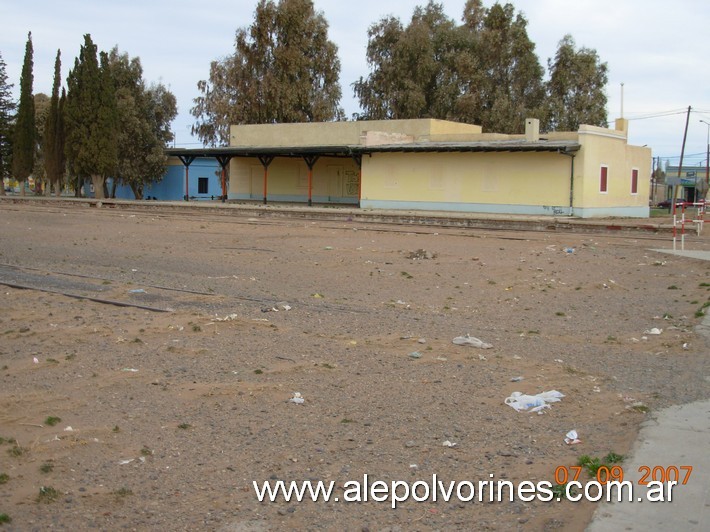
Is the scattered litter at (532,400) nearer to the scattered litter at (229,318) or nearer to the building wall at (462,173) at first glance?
the scattered litter at (229,318)

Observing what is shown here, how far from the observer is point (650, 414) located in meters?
6.52

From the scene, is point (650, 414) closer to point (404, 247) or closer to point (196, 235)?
point (404, 247)

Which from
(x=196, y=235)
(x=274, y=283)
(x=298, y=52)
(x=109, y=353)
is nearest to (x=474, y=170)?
(x=196, y=235)

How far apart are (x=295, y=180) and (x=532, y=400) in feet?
155

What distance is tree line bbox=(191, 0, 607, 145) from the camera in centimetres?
5912

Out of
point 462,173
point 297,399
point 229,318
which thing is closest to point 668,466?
point 297,399

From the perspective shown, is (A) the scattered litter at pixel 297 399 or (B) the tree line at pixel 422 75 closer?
(A) the scattered litter at pixel 297 399

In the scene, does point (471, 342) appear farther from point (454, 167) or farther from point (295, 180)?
point (295, 180)

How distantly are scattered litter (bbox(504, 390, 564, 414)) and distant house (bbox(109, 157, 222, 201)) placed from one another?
58.2 meters

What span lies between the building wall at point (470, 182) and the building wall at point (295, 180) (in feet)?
19.8

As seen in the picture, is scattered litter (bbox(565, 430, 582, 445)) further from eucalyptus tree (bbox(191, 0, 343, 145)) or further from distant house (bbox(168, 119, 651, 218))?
eucalyptus tree (bbox(191, 0, 343, 145))

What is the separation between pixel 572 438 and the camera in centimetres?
599

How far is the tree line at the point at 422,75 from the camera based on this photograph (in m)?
59.1

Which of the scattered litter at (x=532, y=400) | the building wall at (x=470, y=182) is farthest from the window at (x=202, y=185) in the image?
the scattered litter at (x=532, y=400)
